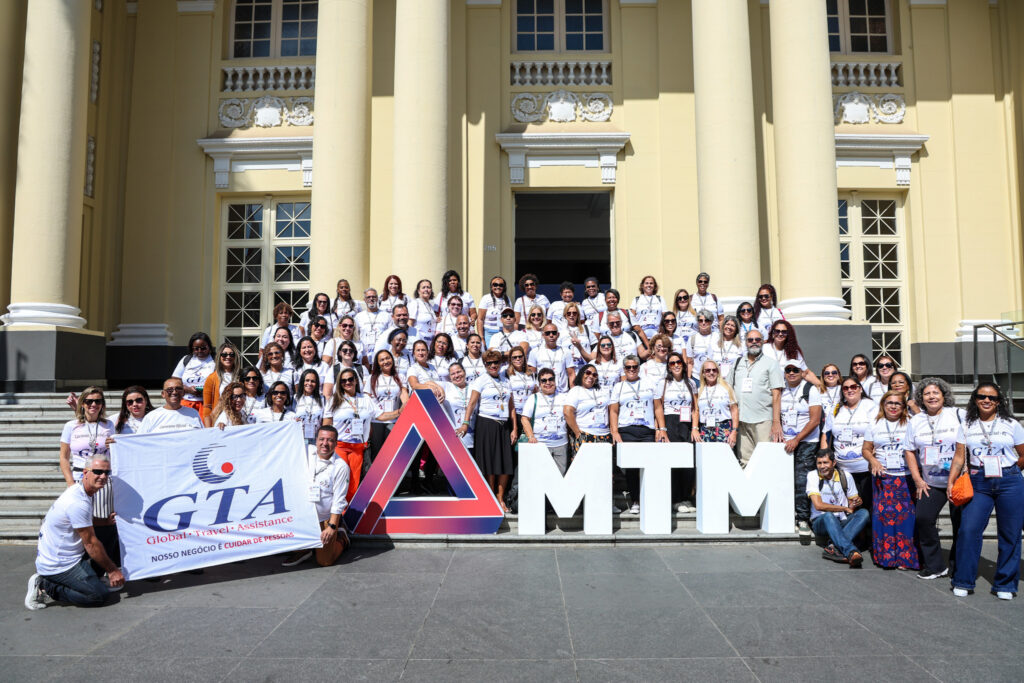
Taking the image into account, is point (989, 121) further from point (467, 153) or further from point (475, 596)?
point (475, 596)

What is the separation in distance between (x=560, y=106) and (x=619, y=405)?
8.11 metres

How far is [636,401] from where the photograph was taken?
26.3 feet

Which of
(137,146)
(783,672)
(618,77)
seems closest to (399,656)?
(783,672)

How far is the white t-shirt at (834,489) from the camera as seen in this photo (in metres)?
7.02

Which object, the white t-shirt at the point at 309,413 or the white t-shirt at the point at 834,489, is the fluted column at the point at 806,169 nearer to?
the white t-shirt at the point at 834,489

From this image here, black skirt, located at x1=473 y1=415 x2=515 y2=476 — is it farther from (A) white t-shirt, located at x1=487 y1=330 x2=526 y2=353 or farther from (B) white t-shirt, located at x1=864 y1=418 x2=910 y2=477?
(B) white t-shirt, located at x1=864 y1=418 x2=910 y2=477

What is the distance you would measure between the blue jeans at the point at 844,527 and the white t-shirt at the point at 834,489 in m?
0.11

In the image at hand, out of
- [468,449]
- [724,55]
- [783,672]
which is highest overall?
[724,55]

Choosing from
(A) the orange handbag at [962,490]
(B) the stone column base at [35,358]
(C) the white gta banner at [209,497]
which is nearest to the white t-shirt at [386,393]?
(C) the white gta banner at [209,497]

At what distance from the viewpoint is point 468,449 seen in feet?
25.8

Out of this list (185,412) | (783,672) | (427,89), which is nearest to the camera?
(783,672)

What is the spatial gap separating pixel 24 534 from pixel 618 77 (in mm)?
12100

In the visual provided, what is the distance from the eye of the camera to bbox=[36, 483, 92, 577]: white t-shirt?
5.41 meters

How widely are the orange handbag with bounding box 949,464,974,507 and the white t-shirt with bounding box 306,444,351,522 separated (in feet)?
16.8
